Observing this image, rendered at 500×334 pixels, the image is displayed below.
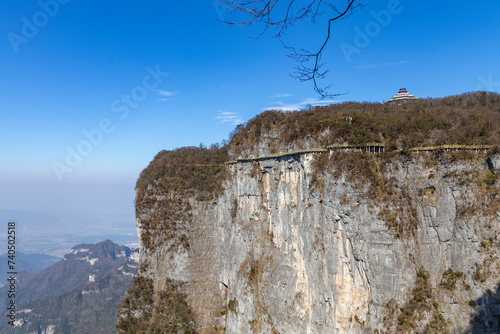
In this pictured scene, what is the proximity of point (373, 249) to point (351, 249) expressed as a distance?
1.53 m

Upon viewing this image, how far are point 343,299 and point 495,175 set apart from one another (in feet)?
39.3

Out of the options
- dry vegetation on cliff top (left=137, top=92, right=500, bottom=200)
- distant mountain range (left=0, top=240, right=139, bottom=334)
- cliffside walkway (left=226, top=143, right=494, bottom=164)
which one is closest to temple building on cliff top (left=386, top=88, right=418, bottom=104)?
dry vegetation on cliff top (left=137, top=92, right=500, bottom=200)

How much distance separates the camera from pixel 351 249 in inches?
852

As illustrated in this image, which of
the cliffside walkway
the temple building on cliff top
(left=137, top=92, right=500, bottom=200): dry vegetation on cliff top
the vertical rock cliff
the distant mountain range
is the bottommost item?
the distant mountain range

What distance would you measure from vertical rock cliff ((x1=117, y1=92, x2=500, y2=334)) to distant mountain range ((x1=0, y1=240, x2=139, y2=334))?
69.3 m

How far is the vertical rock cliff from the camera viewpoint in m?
19.1

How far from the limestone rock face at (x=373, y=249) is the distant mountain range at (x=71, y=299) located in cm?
7626

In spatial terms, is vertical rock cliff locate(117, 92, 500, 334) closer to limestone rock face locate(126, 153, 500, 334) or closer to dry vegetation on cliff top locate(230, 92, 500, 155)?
limestone rock face locate(126, 153, 500, 334)

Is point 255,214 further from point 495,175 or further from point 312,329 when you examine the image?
point 495,175

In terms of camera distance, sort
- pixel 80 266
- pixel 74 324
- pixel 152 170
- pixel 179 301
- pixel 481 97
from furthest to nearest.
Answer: pixel 80 266 → pixel 74 324 → pixel 152 170 → pixel 179 301 → pixel 481 97

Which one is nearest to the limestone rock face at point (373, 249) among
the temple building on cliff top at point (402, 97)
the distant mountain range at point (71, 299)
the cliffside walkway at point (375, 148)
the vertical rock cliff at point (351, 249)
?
the vertical rock cliff at point (351, 249)

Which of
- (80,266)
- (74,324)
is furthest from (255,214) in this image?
(80,266)

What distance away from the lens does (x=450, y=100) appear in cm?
3034

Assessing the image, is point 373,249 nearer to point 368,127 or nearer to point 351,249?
point 351,249
